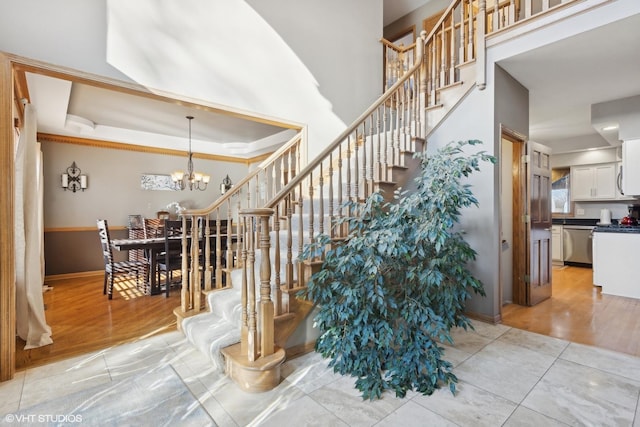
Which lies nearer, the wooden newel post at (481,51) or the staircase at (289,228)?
the staircase at (289,228)

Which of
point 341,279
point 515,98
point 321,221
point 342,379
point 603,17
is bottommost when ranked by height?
point 342,379

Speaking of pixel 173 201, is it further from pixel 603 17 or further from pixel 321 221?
pixel 603 17

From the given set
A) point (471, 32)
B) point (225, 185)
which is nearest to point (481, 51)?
point (471, 32)

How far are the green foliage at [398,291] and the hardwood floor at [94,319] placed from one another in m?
1.93

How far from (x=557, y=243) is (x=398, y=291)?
566 centimetres

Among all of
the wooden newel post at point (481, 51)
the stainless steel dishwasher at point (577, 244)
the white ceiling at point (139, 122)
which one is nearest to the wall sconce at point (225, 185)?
the white ceiling at point (139, 122)

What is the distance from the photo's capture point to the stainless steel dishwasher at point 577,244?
19.2ft

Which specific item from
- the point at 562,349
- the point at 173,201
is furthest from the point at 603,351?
the point at 173,201

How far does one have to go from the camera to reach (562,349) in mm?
2523

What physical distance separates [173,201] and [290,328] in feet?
18.1

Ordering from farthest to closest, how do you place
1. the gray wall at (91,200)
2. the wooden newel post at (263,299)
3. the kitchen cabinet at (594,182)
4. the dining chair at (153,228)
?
1. the dining chair at (153,228)
2. the kitchen cabinet at (594,182)
3. the gray wall at (91,200)
4. the wooden newel post at (263,299)

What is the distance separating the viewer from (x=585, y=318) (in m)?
3.23

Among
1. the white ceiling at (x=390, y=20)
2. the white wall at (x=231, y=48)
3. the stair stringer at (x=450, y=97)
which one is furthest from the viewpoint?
the stair stringer at (x=450, y=97)

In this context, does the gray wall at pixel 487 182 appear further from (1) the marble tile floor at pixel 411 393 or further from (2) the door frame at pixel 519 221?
(1) the marble tile floor at pixel 411 393
